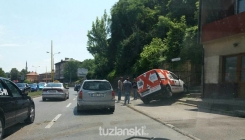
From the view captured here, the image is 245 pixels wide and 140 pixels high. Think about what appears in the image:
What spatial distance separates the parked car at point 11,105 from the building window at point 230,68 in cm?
1214

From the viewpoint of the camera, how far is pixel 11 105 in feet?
27.2

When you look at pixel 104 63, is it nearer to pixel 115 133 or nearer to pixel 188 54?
pixel 188 54

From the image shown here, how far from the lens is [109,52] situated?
4716 centimetres

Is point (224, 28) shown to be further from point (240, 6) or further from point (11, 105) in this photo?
point (11, 105)

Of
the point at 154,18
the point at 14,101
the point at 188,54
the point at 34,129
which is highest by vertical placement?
the point at 154,18

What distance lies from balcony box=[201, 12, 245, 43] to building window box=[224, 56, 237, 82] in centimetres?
157

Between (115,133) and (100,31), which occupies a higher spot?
(100,31)

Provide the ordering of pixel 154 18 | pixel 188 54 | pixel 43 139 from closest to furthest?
pixel 43 139 < pixel 188 54 < pixel 154 18

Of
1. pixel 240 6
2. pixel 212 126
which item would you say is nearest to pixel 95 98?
pixel 212 126

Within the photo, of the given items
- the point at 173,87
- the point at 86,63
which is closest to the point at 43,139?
the point at 173,87

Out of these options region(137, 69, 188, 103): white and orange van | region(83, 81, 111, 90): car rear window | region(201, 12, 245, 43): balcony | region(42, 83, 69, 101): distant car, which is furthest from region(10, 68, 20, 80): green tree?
region(83, 81, 111, 90): car rear window

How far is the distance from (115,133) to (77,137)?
122 centimetres

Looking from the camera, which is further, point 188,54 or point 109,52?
point 109,52

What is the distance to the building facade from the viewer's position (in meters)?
16.3
